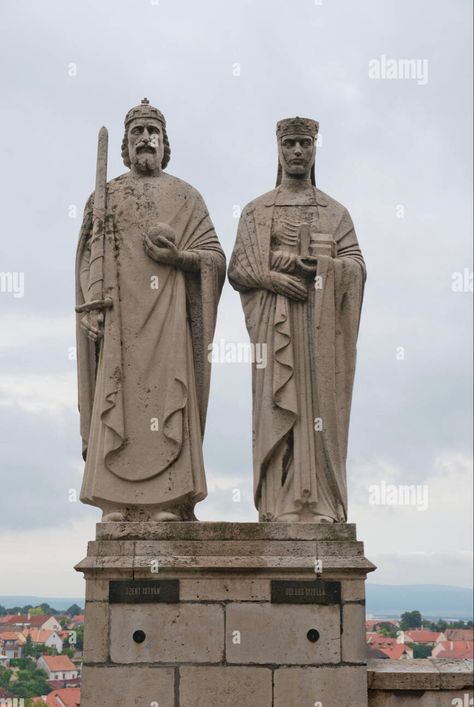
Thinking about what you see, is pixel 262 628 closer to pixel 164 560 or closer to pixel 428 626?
pixel 164 560

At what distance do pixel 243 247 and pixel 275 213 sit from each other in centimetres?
54

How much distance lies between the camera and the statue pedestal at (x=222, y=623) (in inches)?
451

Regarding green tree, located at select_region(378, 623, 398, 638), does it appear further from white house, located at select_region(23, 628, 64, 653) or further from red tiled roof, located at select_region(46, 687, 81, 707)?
red tiled roof, located at select_region(46, 687, 81, 707)

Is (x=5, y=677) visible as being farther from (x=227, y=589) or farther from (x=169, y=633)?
(x=227, y=589)

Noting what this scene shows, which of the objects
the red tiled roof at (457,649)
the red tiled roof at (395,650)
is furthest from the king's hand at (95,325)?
the red tiled roof at (457,649)

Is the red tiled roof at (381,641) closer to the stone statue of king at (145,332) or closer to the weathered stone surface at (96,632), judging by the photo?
the stone statue of king at (145,332)

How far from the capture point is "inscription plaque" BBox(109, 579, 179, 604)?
11.6m

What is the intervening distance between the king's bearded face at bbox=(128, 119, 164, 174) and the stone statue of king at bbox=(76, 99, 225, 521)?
1 centimetres

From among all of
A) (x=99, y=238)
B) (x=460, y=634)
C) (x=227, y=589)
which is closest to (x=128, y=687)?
(x=227, y=589)

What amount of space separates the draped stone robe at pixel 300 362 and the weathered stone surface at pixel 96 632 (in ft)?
6.74

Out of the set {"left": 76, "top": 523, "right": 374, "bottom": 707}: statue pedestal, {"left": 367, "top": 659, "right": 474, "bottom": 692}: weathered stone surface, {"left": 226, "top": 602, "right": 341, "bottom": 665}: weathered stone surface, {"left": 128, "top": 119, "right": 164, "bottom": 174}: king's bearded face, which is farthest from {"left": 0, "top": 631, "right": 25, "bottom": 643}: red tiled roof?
{"left": 128, "top": 119, "right": 164, "bottom": 174}: king's bearded face

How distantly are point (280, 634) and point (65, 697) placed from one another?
8.95 feet

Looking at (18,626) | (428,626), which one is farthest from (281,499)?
(428,626)

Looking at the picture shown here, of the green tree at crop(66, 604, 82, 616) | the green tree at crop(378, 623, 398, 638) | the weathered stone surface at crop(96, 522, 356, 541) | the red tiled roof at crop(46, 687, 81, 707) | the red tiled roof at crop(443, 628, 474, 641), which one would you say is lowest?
the red tiled roof at crop(46, 687, 81, 707)
